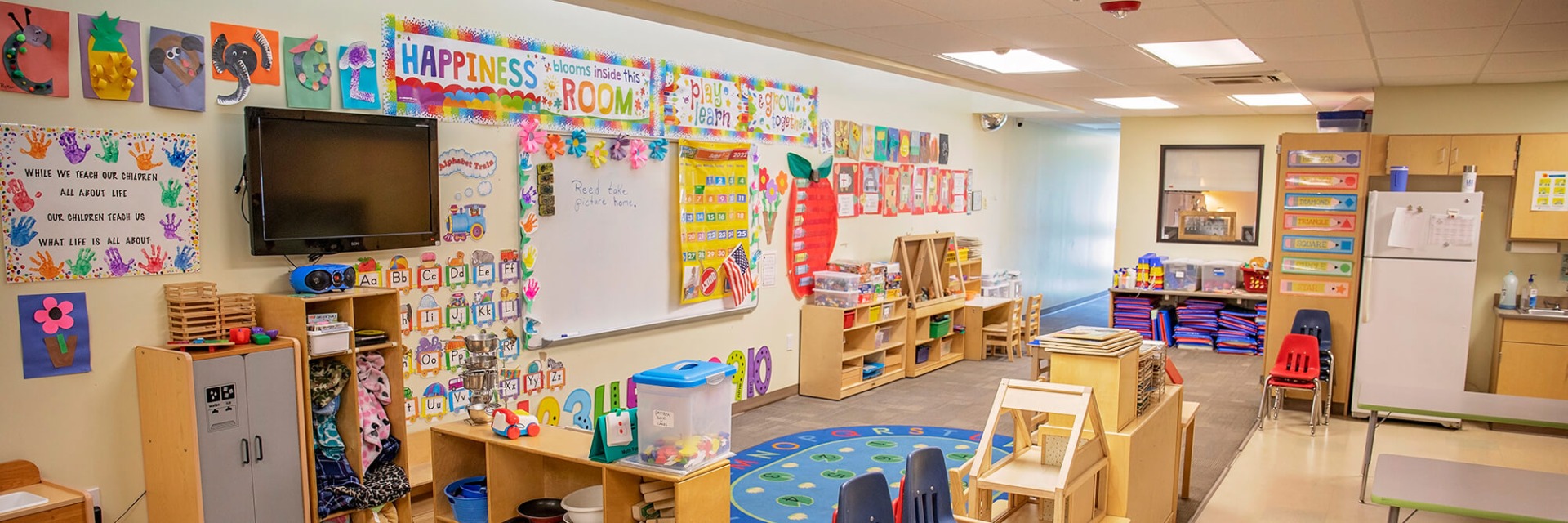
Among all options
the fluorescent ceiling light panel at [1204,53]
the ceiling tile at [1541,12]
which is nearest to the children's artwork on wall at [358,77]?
the fluorescent ceiling light panel at [1204,53]

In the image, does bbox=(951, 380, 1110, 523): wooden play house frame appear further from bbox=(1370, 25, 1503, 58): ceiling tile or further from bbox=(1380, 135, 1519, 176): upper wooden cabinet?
bbox=(1380, 135, 1519, 176): upper wooden cabinet

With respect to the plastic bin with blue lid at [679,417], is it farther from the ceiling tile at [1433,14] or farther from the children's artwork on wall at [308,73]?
the ceiling tile at [1433,14]

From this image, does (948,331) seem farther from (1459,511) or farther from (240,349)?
(240,349)

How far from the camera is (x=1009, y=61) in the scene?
22.2ft

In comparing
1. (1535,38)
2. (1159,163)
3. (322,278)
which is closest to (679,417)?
(322,278)

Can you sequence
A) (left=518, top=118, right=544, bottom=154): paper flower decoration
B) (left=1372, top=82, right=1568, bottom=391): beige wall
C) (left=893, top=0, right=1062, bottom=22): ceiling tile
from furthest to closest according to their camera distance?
(left=1372, top=82, right=1568, bottom=391): beige wall < (left=518, top=118, right=544, bottom=154): paper flower decoration < (left=893, top=0, right=1062, bottom=22): ceiling tile

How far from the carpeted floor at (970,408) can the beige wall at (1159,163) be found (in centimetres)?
175

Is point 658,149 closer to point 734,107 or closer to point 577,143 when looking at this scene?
point 577,143

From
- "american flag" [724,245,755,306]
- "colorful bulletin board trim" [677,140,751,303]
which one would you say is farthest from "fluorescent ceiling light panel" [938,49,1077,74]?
"american flag" [724,245,755,306]

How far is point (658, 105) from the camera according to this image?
Answer: 6.23 meters

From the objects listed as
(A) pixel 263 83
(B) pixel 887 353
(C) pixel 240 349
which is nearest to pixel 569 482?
(C) pixel 240 349

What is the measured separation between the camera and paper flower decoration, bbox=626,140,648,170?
19.9 feet

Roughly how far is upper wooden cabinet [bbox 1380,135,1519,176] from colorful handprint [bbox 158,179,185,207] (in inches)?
308

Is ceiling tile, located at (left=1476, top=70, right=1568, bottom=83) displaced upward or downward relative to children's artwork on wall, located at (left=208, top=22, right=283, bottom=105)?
upward
